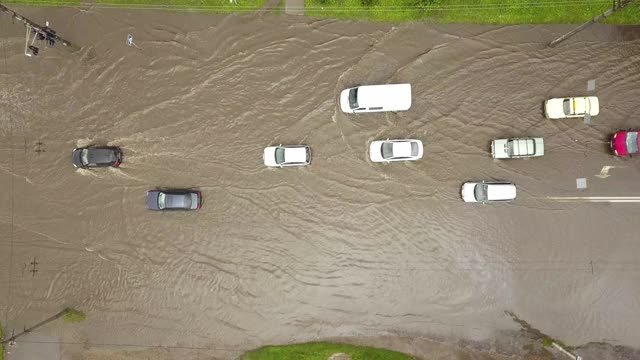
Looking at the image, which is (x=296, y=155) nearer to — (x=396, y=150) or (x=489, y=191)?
(x=396, y=150)

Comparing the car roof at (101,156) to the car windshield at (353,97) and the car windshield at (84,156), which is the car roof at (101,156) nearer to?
the car windshield at (84,156)

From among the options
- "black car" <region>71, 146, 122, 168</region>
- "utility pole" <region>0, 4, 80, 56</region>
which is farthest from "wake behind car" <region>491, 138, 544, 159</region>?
"utility pole" <region>0, 4, 80, 56</region>

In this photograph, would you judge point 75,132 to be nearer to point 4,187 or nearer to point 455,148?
point 4,187

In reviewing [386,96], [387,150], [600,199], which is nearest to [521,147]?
[600,199]

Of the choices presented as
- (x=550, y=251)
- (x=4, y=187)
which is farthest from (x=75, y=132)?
(x=550, y=251)

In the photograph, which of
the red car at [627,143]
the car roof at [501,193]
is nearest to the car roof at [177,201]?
the car roof at [501,193]
